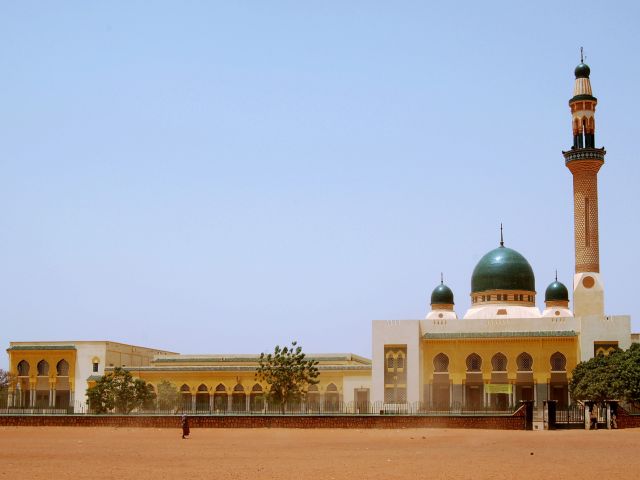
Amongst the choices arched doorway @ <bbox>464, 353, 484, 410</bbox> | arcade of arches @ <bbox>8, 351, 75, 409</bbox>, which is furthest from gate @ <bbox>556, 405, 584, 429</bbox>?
arcade of arches @ <bbox>8, 351, 75, 409</bbox>

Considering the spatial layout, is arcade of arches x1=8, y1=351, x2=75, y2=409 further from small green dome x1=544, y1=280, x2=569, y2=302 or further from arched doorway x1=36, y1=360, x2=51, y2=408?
small green dome x1=544, y1=280, x2=569, y2=302

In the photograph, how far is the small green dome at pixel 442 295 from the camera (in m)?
57.9

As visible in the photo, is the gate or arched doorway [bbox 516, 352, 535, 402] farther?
arched doorway [bbox 516, 352, 535, 402]

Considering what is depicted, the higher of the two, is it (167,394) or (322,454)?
(167,394)

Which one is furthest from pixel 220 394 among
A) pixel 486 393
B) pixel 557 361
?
pixel 557 361

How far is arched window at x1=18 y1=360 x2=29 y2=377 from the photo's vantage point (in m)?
60.8

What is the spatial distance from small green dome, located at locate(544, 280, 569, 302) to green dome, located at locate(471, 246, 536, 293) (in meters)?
1.02

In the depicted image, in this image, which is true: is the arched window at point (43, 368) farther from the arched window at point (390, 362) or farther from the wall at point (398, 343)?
the arched window at point (390, 362)

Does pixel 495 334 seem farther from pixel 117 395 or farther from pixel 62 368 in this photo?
pixel 62 368

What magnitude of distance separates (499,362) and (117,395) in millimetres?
21087

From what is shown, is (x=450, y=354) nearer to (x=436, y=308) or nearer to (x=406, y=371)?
(x=406, y=371)

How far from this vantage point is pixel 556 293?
55.0 m

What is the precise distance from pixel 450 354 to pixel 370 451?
96.4ft

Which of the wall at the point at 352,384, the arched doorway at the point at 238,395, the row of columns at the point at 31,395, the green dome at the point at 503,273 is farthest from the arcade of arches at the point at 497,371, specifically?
the row of columns at the point at 31,395
